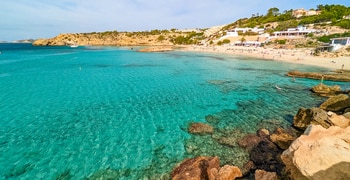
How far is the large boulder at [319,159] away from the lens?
20.1ft

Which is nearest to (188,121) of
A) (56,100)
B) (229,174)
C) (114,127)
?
(114,127)

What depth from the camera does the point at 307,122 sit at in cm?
1357

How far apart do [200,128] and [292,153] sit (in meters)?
7.38

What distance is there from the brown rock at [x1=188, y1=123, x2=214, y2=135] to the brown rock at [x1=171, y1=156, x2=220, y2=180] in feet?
11.2

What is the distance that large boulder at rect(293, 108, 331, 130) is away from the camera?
12.6 metres

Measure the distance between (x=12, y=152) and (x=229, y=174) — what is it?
1167cm

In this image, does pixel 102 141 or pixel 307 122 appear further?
pixel 307 122

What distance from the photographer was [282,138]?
12.3 meters

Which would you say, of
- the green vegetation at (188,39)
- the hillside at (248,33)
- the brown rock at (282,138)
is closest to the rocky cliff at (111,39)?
the hillside at (248,33)

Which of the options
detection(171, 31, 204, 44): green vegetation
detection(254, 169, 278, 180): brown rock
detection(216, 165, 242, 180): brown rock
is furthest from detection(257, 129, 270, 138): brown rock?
detection(171, 31, 204, 44): green vegetation

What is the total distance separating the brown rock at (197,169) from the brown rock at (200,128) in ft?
11.2

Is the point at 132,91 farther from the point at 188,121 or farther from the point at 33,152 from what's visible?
the point at 33,152

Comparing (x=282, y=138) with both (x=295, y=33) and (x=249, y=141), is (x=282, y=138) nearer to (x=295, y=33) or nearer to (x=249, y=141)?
(x=249, y=141)

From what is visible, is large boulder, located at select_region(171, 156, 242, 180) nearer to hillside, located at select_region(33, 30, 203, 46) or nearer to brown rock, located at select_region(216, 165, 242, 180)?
brown rock, located at select_region(216, 165, 242, 180)
